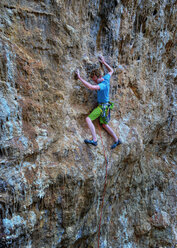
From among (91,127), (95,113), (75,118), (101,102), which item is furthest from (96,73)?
(91,127)

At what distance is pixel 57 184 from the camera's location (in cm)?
305

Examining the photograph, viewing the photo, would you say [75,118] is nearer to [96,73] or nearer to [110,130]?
[110,130]

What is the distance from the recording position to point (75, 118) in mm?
3643

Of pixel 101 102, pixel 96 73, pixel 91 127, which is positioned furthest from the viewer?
pixel 96 73

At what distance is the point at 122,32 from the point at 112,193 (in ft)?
13.6

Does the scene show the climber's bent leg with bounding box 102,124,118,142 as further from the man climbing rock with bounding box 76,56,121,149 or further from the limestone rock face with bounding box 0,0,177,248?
the limestone rock face with bounding box 0,0,177,248

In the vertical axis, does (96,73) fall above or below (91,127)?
above

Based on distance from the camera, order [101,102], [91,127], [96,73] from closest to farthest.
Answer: [91,127]
[101,102]
[96,73]

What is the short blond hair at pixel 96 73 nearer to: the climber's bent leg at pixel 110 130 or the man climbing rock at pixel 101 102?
the man climbing rock at pixel 101 102

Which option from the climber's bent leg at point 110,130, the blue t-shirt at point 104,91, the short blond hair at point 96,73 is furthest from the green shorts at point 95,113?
the short blond hair at point 96,73

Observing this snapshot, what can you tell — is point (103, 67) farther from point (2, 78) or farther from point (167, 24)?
point (167, 24)

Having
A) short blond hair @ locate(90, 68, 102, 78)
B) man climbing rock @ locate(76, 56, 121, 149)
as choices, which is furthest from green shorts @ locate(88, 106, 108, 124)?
short blond hair @ locate(90, 68, 102, 78)

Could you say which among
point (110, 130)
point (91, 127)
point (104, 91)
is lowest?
point (110, 130)

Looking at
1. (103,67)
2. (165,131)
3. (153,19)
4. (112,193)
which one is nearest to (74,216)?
(112,193)
